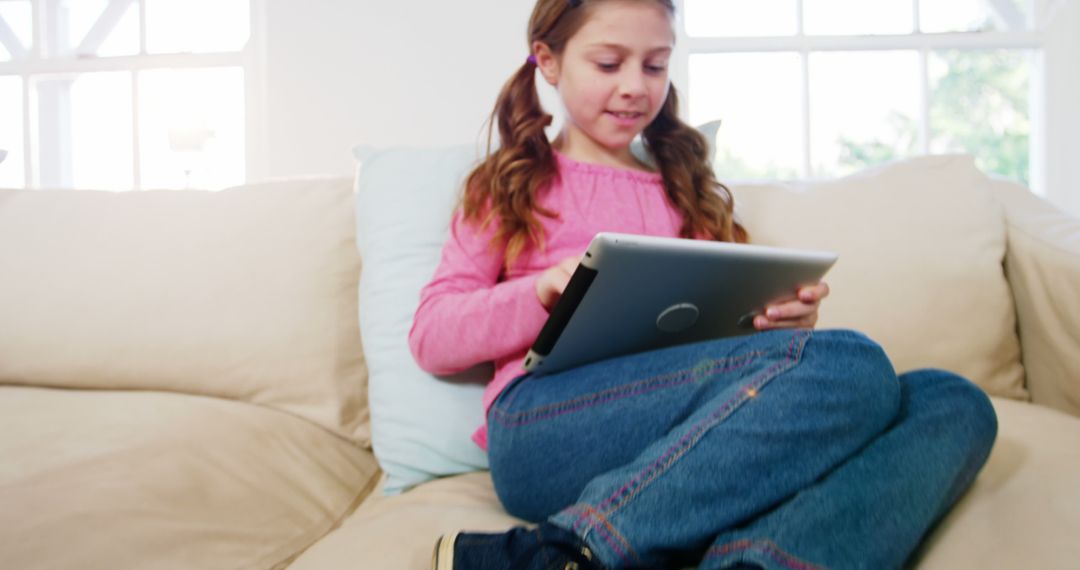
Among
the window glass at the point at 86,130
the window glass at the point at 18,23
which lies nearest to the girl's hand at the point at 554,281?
the window glass at the point at 86,130

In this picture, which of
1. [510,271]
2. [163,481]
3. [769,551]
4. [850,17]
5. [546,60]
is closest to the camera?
[769,551]

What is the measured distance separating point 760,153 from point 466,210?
1323mm

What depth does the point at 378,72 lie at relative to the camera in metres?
2.08

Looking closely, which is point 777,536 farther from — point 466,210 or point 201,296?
point 201,296

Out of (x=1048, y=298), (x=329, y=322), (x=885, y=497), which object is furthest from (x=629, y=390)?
(x=1048, y=298)

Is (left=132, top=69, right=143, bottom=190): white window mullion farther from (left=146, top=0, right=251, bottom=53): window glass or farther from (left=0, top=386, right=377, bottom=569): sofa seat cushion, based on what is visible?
(left=0, top=386, right=377, bottom=569): sofa seat cushion

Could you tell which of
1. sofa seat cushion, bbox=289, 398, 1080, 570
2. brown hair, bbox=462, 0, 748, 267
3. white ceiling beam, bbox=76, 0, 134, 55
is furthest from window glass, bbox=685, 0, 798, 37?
white ceiling beam, bbox=76, 0, 134, 55

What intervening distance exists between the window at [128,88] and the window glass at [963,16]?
67.1 inches

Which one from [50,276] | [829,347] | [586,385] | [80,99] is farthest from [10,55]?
[829,347]

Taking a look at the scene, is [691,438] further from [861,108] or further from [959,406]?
[861,108]

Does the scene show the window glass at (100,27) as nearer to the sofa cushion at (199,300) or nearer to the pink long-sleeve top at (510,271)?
the sofa cushion at (199,300)

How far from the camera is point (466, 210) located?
111 centimetres

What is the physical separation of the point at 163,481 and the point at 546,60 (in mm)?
726

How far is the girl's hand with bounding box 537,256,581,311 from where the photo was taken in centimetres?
88
